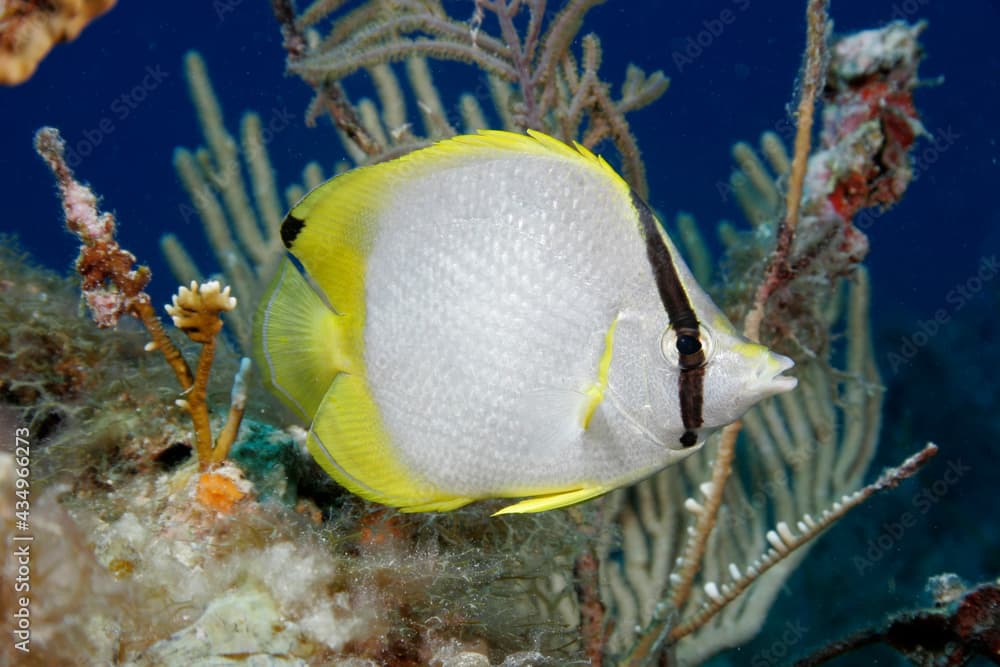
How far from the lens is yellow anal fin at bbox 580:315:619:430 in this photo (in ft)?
3.92

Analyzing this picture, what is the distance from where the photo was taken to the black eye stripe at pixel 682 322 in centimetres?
118

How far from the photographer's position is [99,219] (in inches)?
68.5

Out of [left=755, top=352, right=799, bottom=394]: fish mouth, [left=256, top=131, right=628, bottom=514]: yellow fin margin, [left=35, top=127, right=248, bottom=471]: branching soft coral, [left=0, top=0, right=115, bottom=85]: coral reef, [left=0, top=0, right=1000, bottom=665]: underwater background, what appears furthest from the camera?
[left=0, top=0, right=1000, bottom=665]: underwater background

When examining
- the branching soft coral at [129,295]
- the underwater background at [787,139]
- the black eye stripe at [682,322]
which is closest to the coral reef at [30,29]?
the branching soft coral at [129,295]

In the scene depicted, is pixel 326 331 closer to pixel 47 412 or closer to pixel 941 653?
pixel 47 412

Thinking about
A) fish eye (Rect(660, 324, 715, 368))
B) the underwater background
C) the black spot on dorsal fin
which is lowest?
the underwater background

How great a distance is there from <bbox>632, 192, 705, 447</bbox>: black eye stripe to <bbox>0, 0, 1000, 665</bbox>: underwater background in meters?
1.43

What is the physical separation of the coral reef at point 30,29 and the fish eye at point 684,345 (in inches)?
59.5

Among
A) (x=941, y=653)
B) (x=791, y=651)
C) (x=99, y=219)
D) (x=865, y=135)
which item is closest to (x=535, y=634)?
(x=941, y=653)

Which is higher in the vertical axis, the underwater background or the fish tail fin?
the fish tail fin

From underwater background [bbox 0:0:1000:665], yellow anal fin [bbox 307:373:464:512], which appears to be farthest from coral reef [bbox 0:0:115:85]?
yellow anal fin [bbox 307:373:464:512]

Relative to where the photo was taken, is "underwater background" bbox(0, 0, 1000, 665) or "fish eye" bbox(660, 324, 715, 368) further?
"underwater background" bbox(0, 0, 1000, 665)

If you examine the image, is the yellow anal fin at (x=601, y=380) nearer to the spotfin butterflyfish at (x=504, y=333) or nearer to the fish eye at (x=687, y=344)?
the spotfin butterflyfish at (x=504, y=333)

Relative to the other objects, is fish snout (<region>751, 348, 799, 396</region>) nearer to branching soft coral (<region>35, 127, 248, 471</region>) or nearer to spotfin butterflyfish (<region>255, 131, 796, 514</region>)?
spotfin butterflyfish (<region>255, 131, 796, 514</region>)
